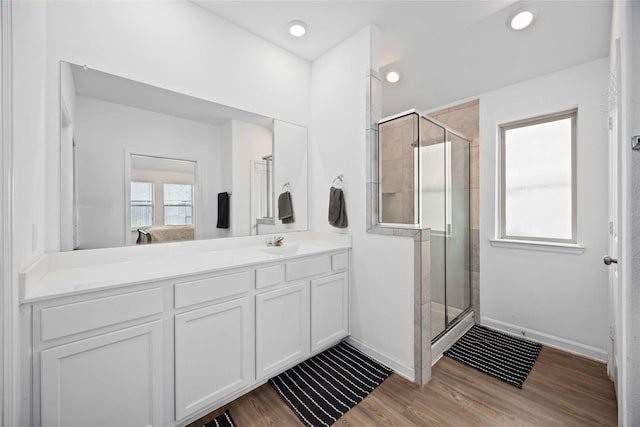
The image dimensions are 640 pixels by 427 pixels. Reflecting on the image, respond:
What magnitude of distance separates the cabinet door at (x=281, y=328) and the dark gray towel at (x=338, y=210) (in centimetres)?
65

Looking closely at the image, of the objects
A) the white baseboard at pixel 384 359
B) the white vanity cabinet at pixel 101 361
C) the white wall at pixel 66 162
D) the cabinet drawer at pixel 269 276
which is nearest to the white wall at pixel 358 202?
the white baseboard at pixel 384 359

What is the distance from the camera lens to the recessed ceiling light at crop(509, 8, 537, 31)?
6.17 ft

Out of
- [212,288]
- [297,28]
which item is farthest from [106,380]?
[297,28]

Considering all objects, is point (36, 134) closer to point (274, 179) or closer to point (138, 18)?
point (138, 18)

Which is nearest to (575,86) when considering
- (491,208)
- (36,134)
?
(491,208)

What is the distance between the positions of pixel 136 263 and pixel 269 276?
828 mm

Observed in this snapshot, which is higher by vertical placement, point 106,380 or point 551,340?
point 106,380

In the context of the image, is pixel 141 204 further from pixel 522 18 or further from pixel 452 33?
pixel 522 18

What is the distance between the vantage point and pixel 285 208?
250cm

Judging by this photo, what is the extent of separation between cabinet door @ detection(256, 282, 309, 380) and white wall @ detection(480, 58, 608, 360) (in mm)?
2010

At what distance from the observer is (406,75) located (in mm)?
2746

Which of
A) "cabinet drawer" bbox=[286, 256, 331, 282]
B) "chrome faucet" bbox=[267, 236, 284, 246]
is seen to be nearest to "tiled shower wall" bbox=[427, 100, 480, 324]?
"cabinet drawer" bbox=[286, 256, 331, 282]

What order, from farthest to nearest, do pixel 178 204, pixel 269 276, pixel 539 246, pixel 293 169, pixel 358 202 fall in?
pixel 293 169 → pixel 539 246 → pixel 358 202 → pixel 178 204 → pixel 269 276

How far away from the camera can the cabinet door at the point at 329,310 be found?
2.05 meters
